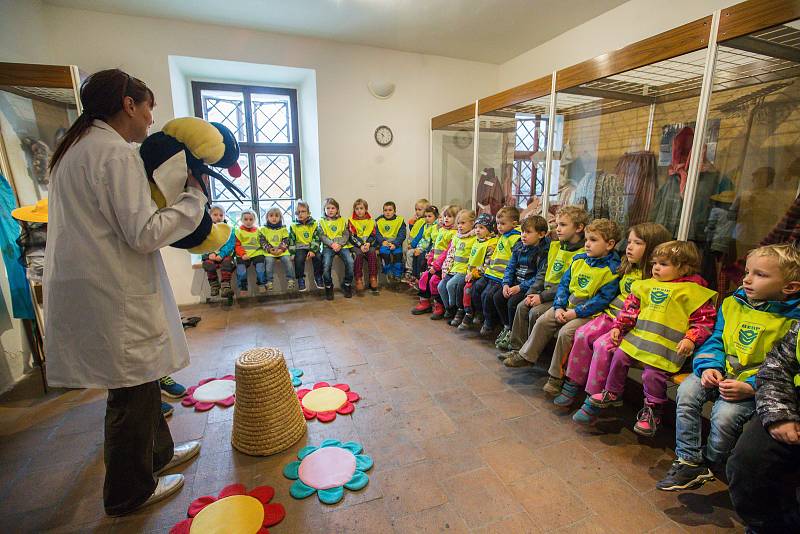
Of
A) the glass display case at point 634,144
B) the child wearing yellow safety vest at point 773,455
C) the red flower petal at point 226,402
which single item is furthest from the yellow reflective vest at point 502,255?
the red flower petal at point 226,402

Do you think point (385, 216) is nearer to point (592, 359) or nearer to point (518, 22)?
point (518, 22)

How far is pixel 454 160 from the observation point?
14.9 ft

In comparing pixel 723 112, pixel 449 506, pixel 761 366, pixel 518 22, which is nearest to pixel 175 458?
pixel 449 506

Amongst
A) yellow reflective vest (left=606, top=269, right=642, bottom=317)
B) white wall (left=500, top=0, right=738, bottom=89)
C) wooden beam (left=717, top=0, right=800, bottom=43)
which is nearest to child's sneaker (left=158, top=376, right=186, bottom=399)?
yellow reflective vest (left=606, top=269, right=642, bottom=317)

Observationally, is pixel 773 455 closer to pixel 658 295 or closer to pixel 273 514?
pixel 658 295

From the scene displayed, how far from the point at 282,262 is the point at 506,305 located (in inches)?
103

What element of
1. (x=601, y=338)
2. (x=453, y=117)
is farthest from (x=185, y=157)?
(x=453, y=117)

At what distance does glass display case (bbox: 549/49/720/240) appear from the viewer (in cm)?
208

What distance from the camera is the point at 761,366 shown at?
1341 mm

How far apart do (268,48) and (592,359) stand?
165 inches

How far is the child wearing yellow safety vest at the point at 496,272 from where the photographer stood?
295cm

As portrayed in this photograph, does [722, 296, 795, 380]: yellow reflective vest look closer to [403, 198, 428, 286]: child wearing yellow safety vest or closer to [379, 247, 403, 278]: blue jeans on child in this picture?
[403, 198, 428, 286]: child wearing yellow safety vest

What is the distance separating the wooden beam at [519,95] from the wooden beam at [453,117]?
0.59ft

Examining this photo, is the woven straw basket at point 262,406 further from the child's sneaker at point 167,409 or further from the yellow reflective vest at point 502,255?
the yellow reflective vest at point 502,255
